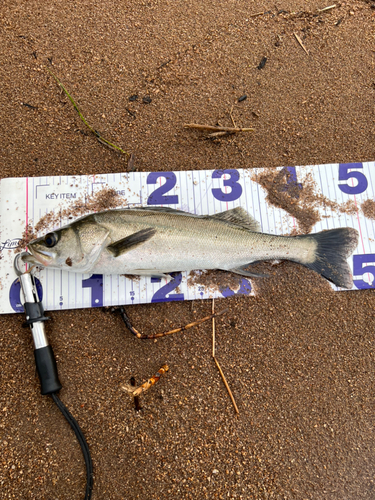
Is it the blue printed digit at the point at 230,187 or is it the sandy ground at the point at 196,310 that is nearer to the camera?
the sandy ground at the point at 196,310

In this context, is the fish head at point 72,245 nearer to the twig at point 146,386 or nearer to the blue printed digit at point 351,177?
the twig at point 146,386

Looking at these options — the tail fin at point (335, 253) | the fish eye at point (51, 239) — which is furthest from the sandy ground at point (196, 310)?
the fish eye at point (51, 239)

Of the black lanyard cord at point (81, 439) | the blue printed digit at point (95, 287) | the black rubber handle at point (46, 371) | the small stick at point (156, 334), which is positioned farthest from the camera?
the blue printed digit at point (95, 287)

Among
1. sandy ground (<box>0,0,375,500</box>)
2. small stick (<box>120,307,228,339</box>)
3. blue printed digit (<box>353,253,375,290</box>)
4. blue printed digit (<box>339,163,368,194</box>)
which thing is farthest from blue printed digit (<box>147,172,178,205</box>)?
blue printed digit (<box>353,253,375,290</box>)

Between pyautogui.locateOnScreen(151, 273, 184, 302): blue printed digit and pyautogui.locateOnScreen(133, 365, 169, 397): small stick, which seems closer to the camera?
pyautogui.locateOnScreen(133, 365, 169, 397): small stick

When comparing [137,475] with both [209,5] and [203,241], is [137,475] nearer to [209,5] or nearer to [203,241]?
[203,241]

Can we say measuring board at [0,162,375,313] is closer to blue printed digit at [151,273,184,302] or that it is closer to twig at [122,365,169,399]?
blue printed digit at [151,273,184,302]

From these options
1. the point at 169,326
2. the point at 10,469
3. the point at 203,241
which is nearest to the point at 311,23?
the point at 203,241
